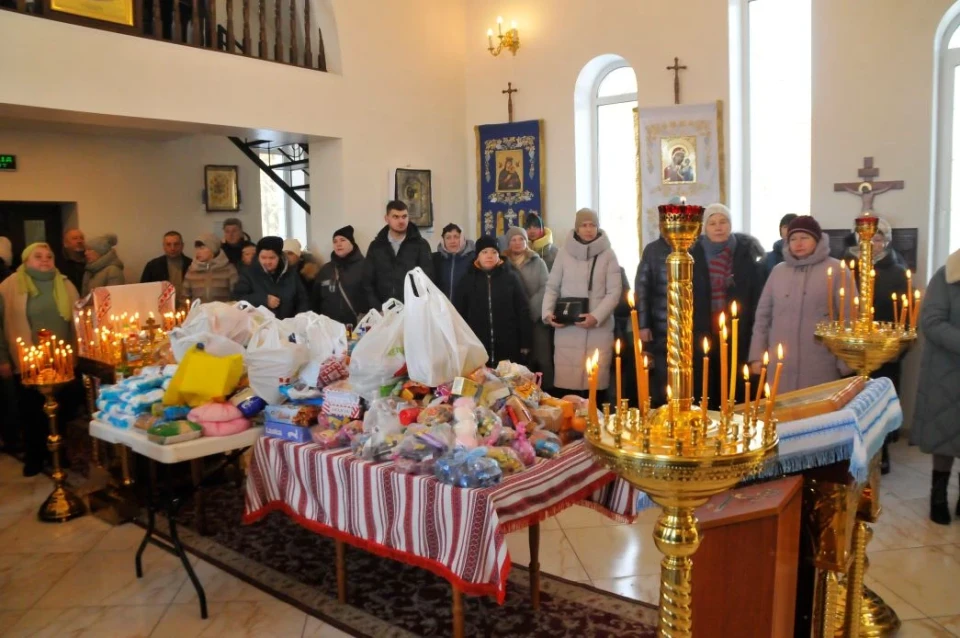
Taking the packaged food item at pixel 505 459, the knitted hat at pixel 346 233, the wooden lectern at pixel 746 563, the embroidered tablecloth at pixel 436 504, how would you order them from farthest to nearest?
1. the knitted hat at pixel 346 233
2. the packaged food item at pixel 505 459
3. the embroidered tablecloth at pixel 436 504
4. the wooden lectern at pixel 746 563

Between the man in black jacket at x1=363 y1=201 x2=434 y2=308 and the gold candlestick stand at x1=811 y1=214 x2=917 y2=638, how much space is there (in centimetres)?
350

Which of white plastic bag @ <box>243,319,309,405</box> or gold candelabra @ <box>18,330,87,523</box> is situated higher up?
white plastic bag @ <box>243,319,309,405</box>

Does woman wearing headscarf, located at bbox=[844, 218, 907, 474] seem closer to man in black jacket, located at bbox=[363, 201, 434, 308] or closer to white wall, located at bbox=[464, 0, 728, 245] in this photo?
white wall, located at bbox=[464, 0, 728, 245]

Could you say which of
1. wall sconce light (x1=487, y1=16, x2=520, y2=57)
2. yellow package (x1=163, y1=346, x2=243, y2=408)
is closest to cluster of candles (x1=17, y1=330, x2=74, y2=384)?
yellow package (x1=163, y1=346, x2=243, y2=408)

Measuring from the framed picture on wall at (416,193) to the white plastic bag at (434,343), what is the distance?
15.5 ft

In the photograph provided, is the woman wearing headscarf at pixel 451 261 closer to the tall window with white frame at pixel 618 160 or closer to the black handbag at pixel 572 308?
the black handbag at pixel 572 308

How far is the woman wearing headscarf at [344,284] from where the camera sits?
6031 millimetres

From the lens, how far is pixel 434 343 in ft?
10.5

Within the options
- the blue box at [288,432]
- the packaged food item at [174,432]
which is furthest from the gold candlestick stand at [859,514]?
the packaged food item at [174,432]

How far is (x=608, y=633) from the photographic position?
3.04m

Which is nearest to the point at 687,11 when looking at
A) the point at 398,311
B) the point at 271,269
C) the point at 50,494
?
the point at 271,269

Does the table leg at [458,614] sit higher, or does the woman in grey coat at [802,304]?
the woman in grey coat at [802,304]

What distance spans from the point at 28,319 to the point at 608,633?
4494 mm

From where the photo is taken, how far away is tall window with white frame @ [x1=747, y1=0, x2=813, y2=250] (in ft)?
21.9
